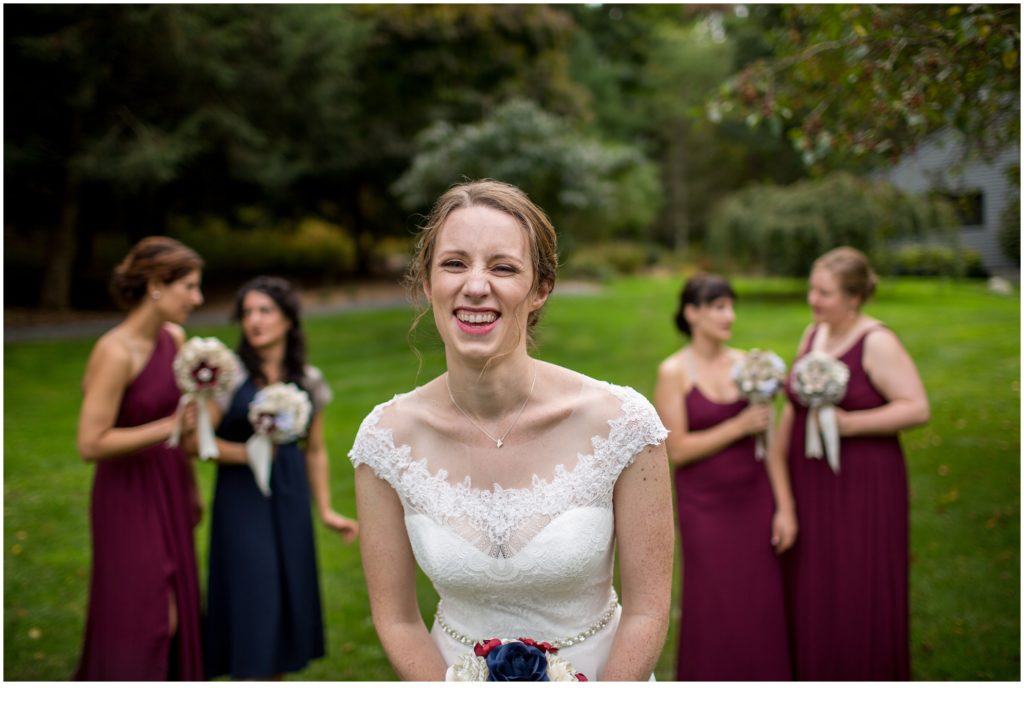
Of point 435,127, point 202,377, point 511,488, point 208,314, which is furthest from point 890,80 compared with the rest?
point 208,314

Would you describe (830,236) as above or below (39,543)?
above

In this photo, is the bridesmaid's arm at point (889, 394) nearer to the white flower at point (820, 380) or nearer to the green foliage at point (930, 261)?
the white flower at point (820, 380)

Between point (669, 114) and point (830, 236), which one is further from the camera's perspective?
point (669, 114)

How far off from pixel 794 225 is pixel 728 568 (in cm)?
1521

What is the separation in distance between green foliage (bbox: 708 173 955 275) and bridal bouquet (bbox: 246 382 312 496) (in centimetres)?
1441

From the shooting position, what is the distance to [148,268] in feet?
13.9

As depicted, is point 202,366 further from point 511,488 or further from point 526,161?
point 526,161

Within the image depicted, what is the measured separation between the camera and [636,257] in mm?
30281

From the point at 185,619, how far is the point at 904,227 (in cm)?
1069

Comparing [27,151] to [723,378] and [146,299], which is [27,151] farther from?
[723,378]

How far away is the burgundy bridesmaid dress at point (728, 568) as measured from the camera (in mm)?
4414

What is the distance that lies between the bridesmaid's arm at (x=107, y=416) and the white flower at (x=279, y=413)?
44cm
